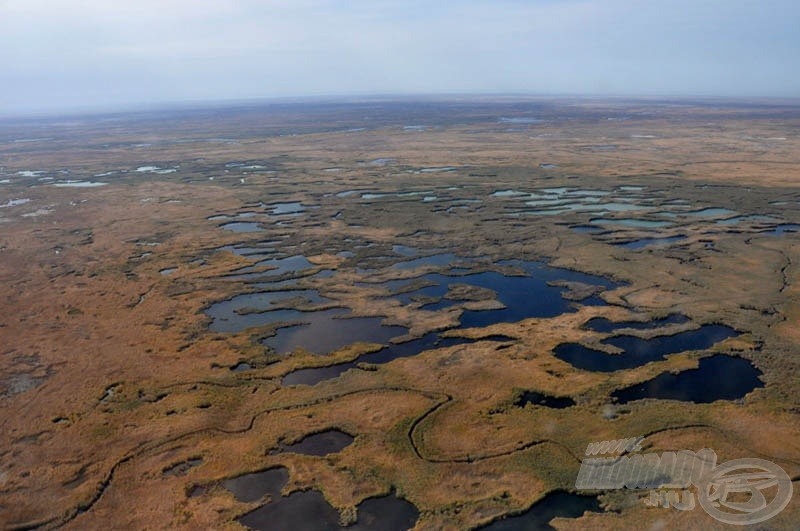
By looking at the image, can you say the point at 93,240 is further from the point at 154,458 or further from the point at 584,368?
the point at 584,368

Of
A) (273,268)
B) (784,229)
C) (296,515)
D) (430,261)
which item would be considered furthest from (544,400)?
(784,229)

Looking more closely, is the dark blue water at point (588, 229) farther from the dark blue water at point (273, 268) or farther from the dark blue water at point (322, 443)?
the dark blue water at point (322, 443)

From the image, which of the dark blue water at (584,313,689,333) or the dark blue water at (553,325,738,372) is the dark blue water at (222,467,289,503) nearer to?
the dark blue water at (553,325,738,372)

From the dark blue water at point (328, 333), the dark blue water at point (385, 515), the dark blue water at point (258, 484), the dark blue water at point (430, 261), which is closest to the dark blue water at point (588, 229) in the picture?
the dark blue water at point (430, 261)

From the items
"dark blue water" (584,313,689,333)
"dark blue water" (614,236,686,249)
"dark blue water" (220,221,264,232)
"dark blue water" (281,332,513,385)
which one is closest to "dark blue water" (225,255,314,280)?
"dark blue water" (220,221,264,232)

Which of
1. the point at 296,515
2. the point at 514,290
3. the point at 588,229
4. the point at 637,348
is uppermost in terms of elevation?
the point at 588,229

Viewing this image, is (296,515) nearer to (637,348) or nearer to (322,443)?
(322,443)
